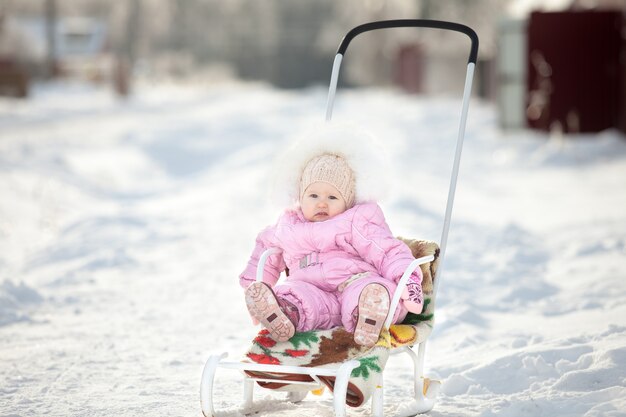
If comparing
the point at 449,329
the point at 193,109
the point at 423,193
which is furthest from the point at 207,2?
the point at 449,329

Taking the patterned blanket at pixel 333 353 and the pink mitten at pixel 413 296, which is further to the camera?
the pink mitten at pixel 413 296

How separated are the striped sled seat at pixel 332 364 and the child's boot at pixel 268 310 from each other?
93 mm

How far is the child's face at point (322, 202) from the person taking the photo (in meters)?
4.39

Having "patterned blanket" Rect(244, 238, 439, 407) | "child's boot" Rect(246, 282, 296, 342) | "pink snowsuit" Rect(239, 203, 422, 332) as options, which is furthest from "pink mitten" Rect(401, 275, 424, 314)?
"child's boot" Rect(246, 282, 296, 342)

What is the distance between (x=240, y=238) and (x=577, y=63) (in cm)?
1113

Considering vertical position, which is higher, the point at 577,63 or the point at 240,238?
the point at 577,63

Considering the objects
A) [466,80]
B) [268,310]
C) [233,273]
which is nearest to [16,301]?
[233,273]

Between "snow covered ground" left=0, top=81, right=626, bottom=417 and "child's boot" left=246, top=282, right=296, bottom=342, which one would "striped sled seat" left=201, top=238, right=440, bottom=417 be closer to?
"child's boot" left=246, top=282, right=296, bottom=342

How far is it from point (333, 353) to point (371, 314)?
25cm

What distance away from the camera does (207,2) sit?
263ft

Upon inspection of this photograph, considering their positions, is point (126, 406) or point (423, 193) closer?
point (126, 406)

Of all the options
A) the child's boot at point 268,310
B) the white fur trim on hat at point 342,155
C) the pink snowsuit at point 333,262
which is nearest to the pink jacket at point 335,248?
the pink snowsuit at point 333,262

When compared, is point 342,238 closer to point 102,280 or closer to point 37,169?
point 102,280

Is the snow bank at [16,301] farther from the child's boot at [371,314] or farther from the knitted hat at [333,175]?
the child's boot at [371,314]
